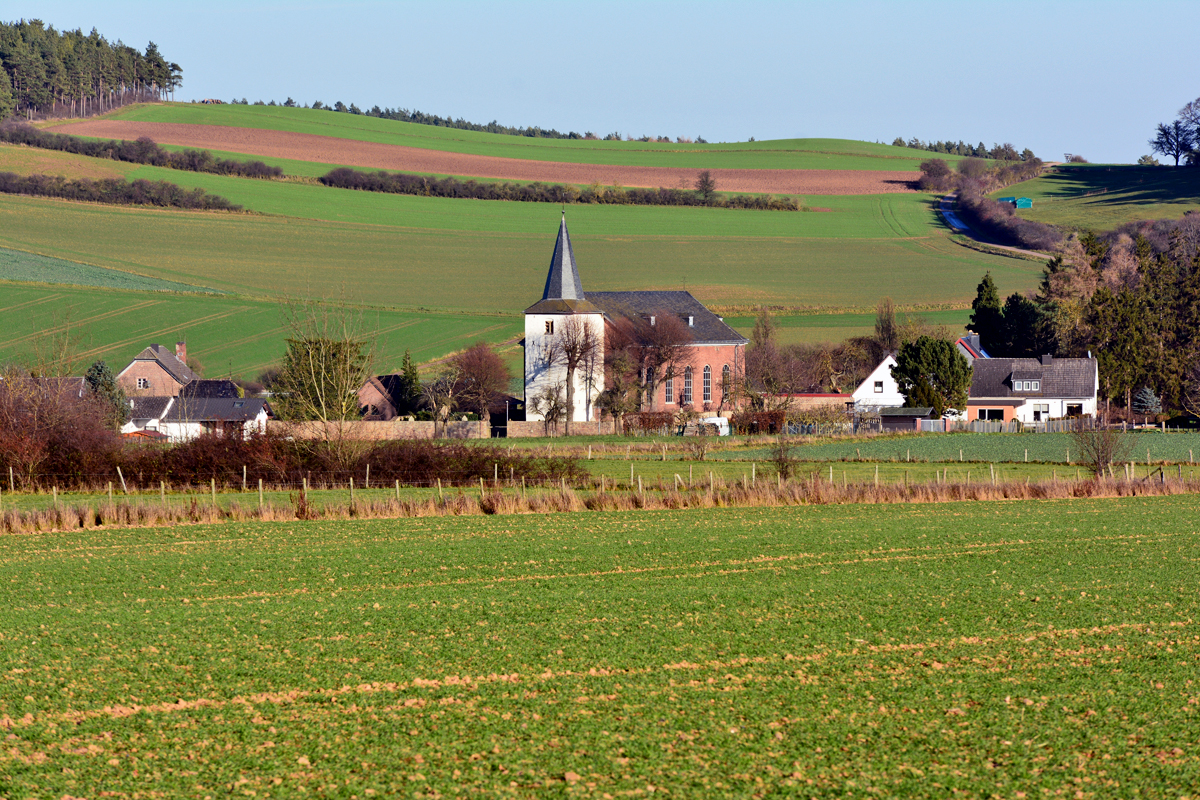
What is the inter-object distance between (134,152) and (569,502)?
104 metres

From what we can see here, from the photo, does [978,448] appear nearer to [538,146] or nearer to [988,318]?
[988,318]

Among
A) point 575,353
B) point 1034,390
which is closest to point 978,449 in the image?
point 575,353

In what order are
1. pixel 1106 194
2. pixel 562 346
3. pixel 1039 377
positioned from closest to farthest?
pixel 562 346, pixel 1039 377, pixel 1106 194

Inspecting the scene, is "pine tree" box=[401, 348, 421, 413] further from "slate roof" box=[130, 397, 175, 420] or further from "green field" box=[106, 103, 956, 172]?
"green field" box=[106, 103, 956, 172]

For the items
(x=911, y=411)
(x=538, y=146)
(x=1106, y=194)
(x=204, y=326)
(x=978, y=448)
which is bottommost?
(x=978, y=448)

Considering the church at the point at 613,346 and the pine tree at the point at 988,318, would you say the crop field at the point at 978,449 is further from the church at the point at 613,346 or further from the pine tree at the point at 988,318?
the pine tree at the point at 988,318

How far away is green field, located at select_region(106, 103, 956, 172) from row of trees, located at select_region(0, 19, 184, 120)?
171 inches

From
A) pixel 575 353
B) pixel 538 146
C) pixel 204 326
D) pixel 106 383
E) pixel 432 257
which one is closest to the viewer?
pixel 106 383

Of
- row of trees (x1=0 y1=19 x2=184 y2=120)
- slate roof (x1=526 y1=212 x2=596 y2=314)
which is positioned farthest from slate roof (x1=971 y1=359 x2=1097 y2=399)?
row of trees (x1=0 y1=19 x2=184 y2=120)

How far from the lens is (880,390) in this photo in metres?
82.8

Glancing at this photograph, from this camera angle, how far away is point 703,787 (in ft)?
30.2

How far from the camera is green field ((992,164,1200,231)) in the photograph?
120 meters

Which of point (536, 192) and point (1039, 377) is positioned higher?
point (536, 192)

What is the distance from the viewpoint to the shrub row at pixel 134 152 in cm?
11875
